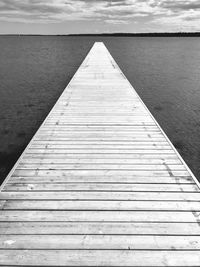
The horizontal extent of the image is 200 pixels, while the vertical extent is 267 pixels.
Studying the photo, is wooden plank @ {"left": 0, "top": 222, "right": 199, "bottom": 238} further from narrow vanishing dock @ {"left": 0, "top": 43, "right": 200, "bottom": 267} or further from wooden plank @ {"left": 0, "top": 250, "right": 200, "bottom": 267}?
wooden plank @ {"left": 0, "top": 250, "right": 200, "bottom": 267}

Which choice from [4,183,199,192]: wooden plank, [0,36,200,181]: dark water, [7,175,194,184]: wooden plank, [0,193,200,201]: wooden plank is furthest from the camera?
[0,36,200,181]: dark water

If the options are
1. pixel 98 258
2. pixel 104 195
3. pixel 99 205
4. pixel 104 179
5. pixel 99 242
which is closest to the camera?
pixel 98 258

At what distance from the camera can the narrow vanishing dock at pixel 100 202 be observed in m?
3.64

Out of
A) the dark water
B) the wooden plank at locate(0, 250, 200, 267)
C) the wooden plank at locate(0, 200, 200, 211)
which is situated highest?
the wooden plank at locate(0, 200, 200, 211)

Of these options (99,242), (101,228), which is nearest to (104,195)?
(101,228)

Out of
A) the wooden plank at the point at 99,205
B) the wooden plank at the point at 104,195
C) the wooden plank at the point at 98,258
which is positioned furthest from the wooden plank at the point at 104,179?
the wooden plank at the point at 98,258

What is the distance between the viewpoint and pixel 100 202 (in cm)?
460

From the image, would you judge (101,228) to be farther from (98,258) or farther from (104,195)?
(104,195)

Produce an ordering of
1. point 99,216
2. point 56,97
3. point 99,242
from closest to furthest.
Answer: point 99,242
point 99,216
point 56,97

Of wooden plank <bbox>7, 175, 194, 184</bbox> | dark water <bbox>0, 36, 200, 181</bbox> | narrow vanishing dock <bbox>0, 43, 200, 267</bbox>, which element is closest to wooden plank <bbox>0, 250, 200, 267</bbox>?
narrow vanishing dock <bbox>0, 43, 200, 267</bbox>

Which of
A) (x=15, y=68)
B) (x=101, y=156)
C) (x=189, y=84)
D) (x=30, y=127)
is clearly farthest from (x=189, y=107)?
(x=15, y=68)

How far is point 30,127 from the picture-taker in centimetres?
1202

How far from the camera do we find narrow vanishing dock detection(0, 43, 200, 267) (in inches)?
Answer: 143

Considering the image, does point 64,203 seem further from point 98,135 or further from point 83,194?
point 98,135
